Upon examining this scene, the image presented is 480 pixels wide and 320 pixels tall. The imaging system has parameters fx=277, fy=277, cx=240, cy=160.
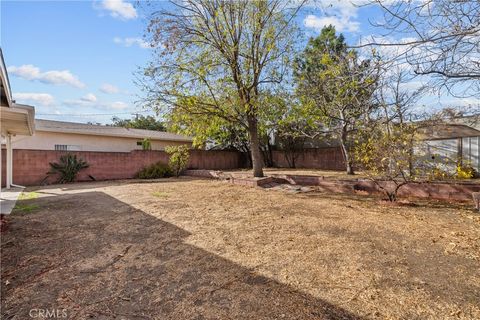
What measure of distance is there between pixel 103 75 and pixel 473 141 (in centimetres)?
1478

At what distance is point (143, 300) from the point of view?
244cm

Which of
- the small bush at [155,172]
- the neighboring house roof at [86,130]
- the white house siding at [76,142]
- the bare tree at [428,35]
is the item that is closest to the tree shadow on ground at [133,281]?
the bare tree at [428,35]

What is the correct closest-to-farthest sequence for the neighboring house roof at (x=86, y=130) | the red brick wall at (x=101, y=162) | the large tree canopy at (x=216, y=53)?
the large tree canopy at (x=216, y=53), the red brick wall at (x=101, y=162), the neighboring house roof at (x=86, y=130)

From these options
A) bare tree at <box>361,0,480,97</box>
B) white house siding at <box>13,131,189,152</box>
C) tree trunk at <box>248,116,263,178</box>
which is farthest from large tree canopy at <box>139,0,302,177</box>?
white house siding at <box>13,131,189,152</box>

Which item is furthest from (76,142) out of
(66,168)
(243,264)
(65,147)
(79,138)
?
(243,264)

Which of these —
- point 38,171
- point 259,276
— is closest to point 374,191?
point 259,276

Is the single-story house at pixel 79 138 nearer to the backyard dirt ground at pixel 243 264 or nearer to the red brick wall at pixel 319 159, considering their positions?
the red brick wall at pixel 319 159

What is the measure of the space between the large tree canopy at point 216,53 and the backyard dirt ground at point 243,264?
4.97 metres

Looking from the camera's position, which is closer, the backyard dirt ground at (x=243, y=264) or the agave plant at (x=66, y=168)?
the backyard dirt ground at (x=243, y=264)

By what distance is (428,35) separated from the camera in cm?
341

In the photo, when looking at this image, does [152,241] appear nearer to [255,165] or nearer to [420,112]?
[255,165]

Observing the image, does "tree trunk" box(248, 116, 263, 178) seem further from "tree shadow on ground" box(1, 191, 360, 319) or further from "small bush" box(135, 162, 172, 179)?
"tree shadow on ground" box(1, 191, 360, 319)

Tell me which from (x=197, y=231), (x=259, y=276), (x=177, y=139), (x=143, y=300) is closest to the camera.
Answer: (x=143, y=300)

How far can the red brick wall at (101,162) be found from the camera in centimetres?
1108
